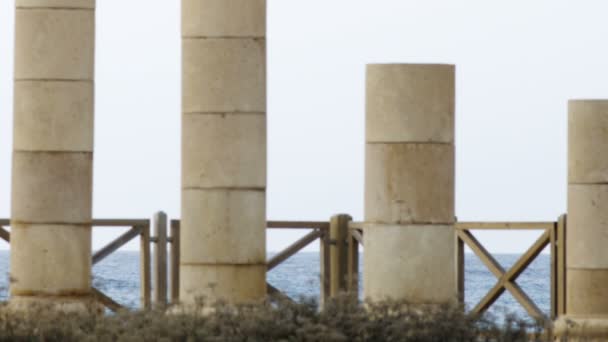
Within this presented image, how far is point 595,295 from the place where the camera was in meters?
24.4

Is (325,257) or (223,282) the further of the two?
(325,257)

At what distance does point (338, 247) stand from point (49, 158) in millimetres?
4699

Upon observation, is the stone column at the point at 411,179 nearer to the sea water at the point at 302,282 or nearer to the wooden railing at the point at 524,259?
the wooden railing at the point at 524,259

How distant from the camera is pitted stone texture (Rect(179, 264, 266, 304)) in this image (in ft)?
76.8

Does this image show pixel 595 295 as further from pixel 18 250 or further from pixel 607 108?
pixel 18 250

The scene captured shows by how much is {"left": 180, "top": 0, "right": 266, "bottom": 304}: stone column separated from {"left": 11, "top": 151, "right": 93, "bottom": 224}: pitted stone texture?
2138 millimetres

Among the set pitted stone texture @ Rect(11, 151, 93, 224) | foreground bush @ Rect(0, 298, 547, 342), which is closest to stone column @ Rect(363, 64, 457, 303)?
foreground bush @ Rect(0, 298, 547, 342)

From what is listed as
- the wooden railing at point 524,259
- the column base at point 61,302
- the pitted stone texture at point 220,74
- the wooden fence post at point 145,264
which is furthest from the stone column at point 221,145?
the wooden railing at point 524,259

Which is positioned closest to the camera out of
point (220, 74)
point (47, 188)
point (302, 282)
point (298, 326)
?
point (298, 326)

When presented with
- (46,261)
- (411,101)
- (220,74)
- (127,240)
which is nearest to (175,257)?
(127,240)

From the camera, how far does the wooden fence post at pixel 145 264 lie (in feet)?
85.6

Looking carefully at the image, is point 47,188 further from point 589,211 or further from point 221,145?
point 589,211

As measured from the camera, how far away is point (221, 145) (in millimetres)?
23422

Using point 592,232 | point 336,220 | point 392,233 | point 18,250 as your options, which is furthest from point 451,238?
point 18,250
